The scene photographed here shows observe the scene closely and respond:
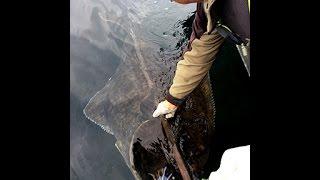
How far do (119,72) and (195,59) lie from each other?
0.34 m

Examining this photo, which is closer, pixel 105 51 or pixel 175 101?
pixel 175 101

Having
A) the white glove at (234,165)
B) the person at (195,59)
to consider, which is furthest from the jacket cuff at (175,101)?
the white glove at (234,165)

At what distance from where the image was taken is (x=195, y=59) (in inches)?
71.6

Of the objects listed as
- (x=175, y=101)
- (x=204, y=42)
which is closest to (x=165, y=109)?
(x=175, y=101)

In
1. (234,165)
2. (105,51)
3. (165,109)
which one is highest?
(105,51)

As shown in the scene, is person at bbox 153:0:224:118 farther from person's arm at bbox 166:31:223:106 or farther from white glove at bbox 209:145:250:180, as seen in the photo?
white glove at bbox 209:145:250:180

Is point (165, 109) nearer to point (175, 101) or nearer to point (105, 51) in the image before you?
point (175, 101)

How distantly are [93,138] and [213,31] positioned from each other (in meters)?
0.65

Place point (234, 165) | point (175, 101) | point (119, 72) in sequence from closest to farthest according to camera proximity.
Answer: point (234, 165) → point (175, 101) → point (119, 72)

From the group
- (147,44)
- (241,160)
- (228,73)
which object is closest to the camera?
(241,160)

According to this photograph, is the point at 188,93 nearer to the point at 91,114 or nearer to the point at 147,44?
the point at 147,44

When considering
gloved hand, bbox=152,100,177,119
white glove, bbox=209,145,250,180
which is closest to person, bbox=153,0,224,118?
gloved hand, bbox=152,100,177,119

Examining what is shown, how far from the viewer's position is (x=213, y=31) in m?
1.77

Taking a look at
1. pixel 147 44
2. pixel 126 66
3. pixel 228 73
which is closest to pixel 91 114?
pixel 126 66
